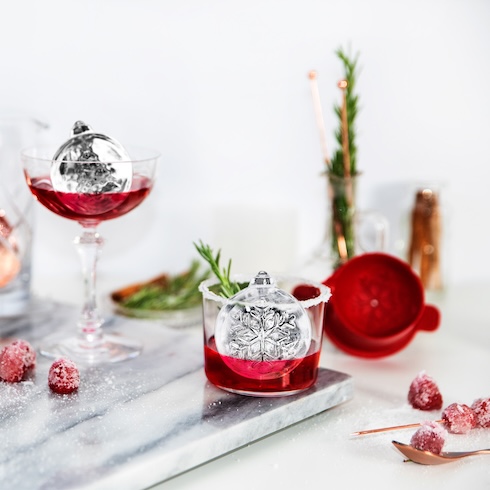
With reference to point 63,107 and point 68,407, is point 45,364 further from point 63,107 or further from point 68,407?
point 63,107

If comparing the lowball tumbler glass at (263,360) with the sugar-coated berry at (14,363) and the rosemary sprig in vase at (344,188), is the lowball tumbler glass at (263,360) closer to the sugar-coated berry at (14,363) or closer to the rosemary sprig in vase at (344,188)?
the sugar-coated berry at (14,363)

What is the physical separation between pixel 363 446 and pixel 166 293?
0.61 meters

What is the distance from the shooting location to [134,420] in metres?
0.96

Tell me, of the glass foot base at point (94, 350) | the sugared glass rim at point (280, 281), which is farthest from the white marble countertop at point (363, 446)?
the glass foot base at point (94, 350)

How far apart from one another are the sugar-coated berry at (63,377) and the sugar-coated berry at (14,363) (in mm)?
52

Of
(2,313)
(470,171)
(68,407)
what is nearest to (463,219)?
(470,171)

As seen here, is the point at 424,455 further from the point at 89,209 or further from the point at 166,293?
the point at 166,293

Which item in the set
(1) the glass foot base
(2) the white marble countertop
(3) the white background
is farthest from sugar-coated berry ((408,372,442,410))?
(3) the white background

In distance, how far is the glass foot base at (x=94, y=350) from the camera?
3.82ft

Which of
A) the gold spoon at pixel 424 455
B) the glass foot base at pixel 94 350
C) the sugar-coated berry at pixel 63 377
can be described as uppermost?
the sugar-coated berry at pixel 63 377

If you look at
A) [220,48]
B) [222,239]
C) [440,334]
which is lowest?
[440,334]

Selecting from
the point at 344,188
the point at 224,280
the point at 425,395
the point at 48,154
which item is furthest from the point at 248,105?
the point at 425,395

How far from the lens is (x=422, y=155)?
1.71 m

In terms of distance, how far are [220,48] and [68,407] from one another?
88 centimetres
